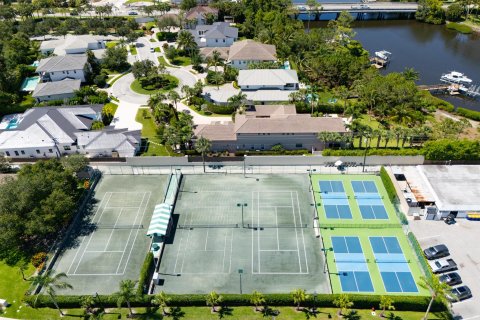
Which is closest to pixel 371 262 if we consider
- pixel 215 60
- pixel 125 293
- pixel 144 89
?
pixel 125 293

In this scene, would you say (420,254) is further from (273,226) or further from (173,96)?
(173,96)

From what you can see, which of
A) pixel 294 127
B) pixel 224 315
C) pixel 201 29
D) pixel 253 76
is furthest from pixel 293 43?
pixel 224 315

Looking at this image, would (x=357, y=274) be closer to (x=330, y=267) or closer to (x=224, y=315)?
(x=330, y=267)

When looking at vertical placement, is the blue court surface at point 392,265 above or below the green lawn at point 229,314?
above

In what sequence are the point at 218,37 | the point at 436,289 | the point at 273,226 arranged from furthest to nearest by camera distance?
the point at 218,37 → the point at 273,226 → the point at 436,289

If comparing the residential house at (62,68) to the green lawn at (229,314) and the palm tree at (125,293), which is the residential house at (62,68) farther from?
the palm tree at (125,293)

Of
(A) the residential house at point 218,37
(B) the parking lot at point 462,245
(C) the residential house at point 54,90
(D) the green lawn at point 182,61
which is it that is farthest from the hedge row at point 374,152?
(A) the residential house at point 218,37
